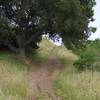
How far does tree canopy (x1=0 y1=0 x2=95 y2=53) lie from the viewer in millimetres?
28188

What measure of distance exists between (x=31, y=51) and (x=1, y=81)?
2004 centimetres

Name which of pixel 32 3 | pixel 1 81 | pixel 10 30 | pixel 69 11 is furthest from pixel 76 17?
pixel 1 81

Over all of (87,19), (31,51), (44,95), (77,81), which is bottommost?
(44,95)

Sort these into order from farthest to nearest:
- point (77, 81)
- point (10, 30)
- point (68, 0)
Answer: point (10, 30), point (68, 0), point (77, 81)

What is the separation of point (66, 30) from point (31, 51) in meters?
8.01

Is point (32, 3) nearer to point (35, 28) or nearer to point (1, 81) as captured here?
point (35, 28)

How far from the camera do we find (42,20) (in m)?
28.9

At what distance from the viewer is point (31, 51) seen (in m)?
35.3

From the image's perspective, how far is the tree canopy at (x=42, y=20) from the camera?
2819 cm

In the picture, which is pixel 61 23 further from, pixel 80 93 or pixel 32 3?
pixel 80 93

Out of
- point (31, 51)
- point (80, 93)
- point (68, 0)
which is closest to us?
point (80, 93)

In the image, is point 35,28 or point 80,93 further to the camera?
point 35,28

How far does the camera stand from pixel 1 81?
50.3ft

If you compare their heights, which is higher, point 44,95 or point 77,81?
point 77,81
